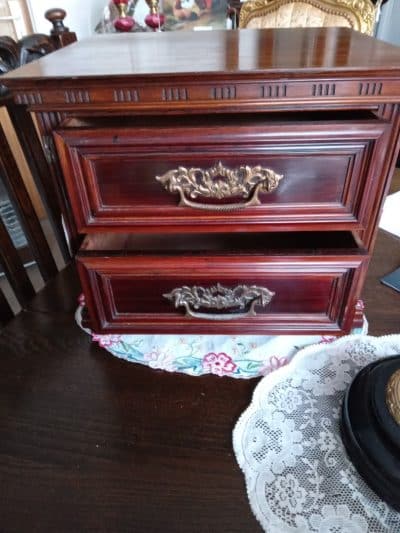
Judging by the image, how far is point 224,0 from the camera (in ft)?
5.54

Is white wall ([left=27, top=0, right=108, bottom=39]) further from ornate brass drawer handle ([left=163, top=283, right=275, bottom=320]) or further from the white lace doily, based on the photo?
the white lace doily

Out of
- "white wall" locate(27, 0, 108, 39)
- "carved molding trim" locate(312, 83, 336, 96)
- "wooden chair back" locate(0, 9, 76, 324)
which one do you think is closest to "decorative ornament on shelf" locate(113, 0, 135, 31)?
"white wall" locate(27, 0, 108, 39)

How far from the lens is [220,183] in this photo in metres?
0.40

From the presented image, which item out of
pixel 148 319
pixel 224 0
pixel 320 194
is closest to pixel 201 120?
pixel 320 194

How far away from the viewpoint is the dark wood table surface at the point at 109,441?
0.35 metres

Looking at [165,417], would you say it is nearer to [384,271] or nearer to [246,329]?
[246,329]

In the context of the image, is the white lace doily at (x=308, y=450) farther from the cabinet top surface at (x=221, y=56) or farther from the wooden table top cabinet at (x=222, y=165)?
the cabinet top surface at (x=221, y=56)

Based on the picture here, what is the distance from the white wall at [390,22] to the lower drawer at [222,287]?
1951mm

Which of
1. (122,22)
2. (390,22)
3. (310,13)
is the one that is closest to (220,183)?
(310,13)

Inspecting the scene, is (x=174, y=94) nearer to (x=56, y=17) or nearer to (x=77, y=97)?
(x=77, y=97)

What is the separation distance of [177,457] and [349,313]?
0.90 ft

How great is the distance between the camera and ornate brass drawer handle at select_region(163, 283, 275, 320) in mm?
479

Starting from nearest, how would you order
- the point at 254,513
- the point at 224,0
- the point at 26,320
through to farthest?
the point at 254,513
the point at 26,320
the point at 224,0

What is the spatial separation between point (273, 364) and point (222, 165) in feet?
0.85
